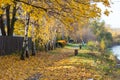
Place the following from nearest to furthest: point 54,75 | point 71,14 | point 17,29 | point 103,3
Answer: point 103,3, point 71,14, point 54,75, point 17,29

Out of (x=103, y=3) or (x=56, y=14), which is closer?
(x=103, y=3)

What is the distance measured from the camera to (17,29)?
143ft

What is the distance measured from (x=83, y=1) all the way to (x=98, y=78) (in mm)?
5945

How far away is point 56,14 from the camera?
16.0 metres

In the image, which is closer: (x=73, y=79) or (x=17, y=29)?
(x=73, y=79)

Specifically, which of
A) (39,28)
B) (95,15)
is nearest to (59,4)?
(95,15)

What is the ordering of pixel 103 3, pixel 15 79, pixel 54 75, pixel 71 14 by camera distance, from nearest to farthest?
pixel 103 3, pixel 71 14, pixel 15 79, pixel 54 75

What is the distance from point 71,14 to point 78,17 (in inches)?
18.1

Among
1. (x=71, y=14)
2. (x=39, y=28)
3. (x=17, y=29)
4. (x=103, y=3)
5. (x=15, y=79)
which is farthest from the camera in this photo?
(x=17, y=29)

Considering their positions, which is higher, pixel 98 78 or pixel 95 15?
pixel 95 15

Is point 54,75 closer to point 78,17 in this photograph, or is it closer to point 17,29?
point 78,17

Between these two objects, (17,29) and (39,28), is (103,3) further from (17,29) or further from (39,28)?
(17,29)

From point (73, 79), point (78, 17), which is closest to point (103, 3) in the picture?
point (78, 17)

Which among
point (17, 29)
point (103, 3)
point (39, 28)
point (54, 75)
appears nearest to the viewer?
point (103, 3)
